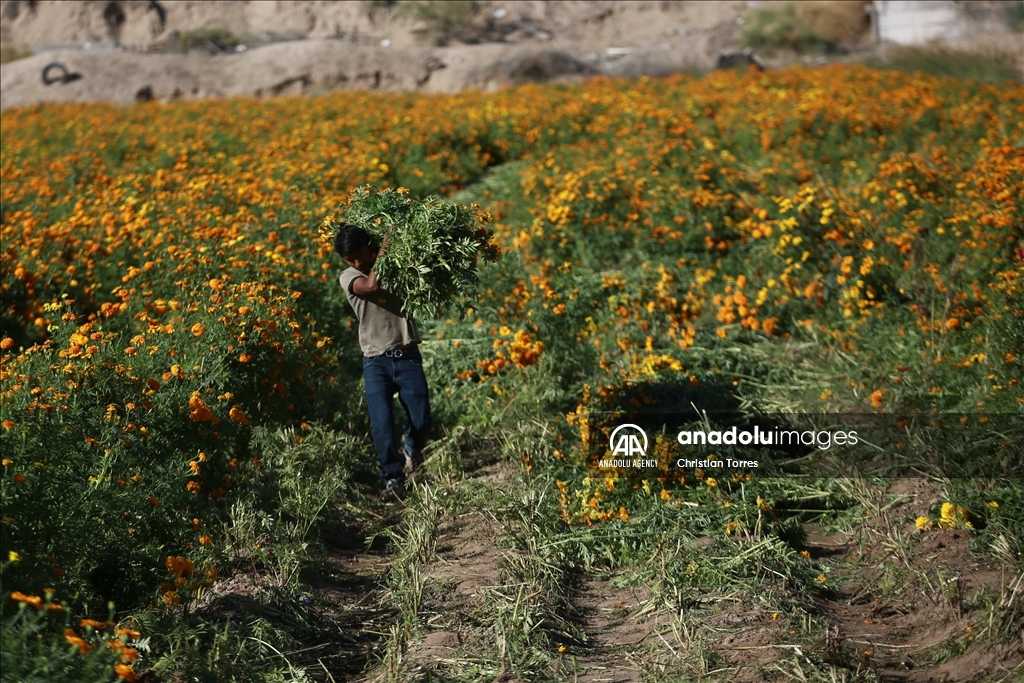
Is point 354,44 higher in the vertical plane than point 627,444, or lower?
lower

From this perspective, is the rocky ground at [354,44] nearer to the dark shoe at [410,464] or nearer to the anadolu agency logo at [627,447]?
the anadolu agency logo at [627,447]

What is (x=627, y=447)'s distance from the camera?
208 inches

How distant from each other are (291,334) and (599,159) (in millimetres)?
5465

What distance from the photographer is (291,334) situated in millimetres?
6094

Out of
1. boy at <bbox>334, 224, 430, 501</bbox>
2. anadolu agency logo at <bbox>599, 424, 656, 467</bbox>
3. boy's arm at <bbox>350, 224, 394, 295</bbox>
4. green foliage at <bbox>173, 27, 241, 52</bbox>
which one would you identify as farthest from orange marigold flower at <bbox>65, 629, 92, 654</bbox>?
green foliage at <bbox>173, 27, 241, 52</bbox>

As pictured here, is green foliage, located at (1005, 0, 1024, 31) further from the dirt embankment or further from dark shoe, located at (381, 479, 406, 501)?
dark shoe, located at (381, 479, 406, 501)

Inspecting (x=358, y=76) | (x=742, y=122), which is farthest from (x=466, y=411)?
(x=358, y=76)

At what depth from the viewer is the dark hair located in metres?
5.12

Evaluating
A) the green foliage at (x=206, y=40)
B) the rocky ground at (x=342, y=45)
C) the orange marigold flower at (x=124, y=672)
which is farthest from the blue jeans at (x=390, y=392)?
the green foliage at (x=206, y=40)

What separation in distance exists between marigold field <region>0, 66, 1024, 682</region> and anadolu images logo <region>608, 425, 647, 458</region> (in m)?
0.07

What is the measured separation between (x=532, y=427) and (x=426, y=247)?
1.39 m

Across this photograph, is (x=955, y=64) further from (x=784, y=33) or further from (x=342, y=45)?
(x=342, y=45)

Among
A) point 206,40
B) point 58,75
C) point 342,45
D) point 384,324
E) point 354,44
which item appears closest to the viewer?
point 384,324

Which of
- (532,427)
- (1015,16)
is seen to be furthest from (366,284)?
(1015,16)
